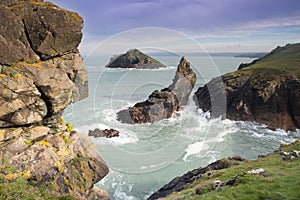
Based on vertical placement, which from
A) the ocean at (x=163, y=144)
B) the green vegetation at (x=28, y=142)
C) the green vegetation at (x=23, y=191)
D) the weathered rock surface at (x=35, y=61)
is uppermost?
the weathered rock surface at (x=35, y=61)

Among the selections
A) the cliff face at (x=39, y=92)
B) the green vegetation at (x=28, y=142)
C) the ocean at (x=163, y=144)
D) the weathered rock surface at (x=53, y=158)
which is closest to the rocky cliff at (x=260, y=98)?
the ocean at (x=163, y=144)

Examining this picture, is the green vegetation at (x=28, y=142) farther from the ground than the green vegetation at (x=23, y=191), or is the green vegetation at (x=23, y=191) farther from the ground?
the green vegetation at (x=28, y=142)

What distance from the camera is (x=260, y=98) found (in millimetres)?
62812

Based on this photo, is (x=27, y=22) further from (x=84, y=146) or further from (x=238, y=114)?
(x=238, y=114)

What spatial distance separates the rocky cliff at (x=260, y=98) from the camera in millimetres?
57969

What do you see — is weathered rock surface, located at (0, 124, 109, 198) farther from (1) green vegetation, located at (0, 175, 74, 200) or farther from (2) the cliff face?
(1) green vegetation, located at (0, 175, 74, 200)

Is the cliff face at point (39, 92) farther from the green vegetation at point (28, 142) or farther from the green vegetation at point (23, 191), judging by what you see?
the green vegetation at point (23, 191)

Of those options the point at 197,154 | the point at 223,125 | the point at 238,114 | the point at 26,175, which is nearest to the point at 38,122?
the point at 26,175

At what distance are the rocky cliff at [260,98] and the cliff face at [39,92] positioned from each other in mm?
51907

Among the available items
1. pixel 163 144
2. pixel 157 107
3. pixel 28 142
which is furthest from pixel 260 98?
pixel 28 142

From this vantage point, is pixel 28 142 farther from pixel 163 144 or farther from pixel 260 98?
pixel 260 98

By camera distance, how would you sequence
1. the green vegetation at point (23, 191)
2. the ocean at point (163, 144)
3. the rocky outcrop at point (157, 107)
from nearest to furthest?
1. the green vegetation at point (23, 191)
2. the ocean at point (163, 144)
3. the rocky outcrop at point (157, 107)

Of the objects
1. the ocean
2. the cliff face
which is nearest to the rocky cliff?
the ocean

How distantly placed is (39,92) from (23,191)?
687 cm
